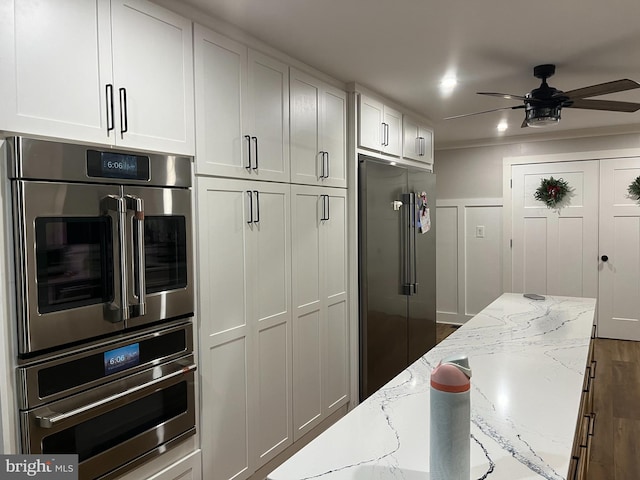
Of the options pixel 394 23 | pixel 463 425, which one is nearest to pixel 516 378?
pixel 463 425

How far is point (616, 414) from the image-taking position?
3355 mm

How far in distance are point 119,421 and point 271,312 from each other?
0.94m

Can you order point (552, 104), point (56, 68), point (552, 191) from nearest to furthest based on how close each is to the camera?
point (56, 68) < point (552, 104) < point (552, 191)

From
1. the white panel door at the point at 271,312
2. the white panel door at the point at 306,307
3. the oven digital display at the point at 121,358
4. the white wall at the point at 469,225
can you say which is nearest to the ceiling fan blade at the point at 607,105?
the white panel door at the point at 306,307

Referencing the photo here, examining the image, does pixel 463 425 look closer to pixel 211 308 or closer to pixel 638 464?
pixel 211 308

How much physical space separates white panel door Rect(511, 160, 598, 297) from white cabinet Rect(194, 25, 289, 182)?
156 inches

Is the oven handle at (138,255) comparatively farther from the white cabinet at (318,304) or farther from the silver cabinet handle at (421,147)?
the silver cabinet handle at (421,147)

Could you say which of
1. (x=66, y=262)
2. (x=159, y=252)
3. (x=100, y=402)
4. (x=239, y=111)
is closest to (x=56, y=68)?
(x=66, y=262)

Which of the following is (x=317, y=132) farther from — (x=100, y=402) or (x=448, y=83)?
(x=100, y=402)

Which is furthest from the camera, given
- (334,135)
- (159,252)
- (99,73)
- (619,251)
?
(619,251)

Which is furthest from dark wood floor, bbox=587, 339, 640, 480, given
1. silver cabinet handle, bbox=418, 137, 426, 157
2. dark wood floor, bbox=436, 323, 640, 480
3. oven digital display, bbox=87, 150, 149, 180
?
oven digital display, bbox=87, 150, 149, 180

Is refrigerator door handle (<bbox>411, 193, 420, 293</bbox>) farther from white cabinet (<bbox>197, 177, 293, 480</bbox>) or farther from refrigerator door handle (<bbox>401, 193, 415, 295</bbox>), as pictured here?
white cabinet (<bbox>197, 177, 293, 480</bbox>)

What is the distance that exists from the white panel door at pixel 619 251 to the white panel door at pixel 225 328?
4521mm

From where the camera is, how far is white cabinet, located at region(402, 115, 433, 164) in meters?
3.98
